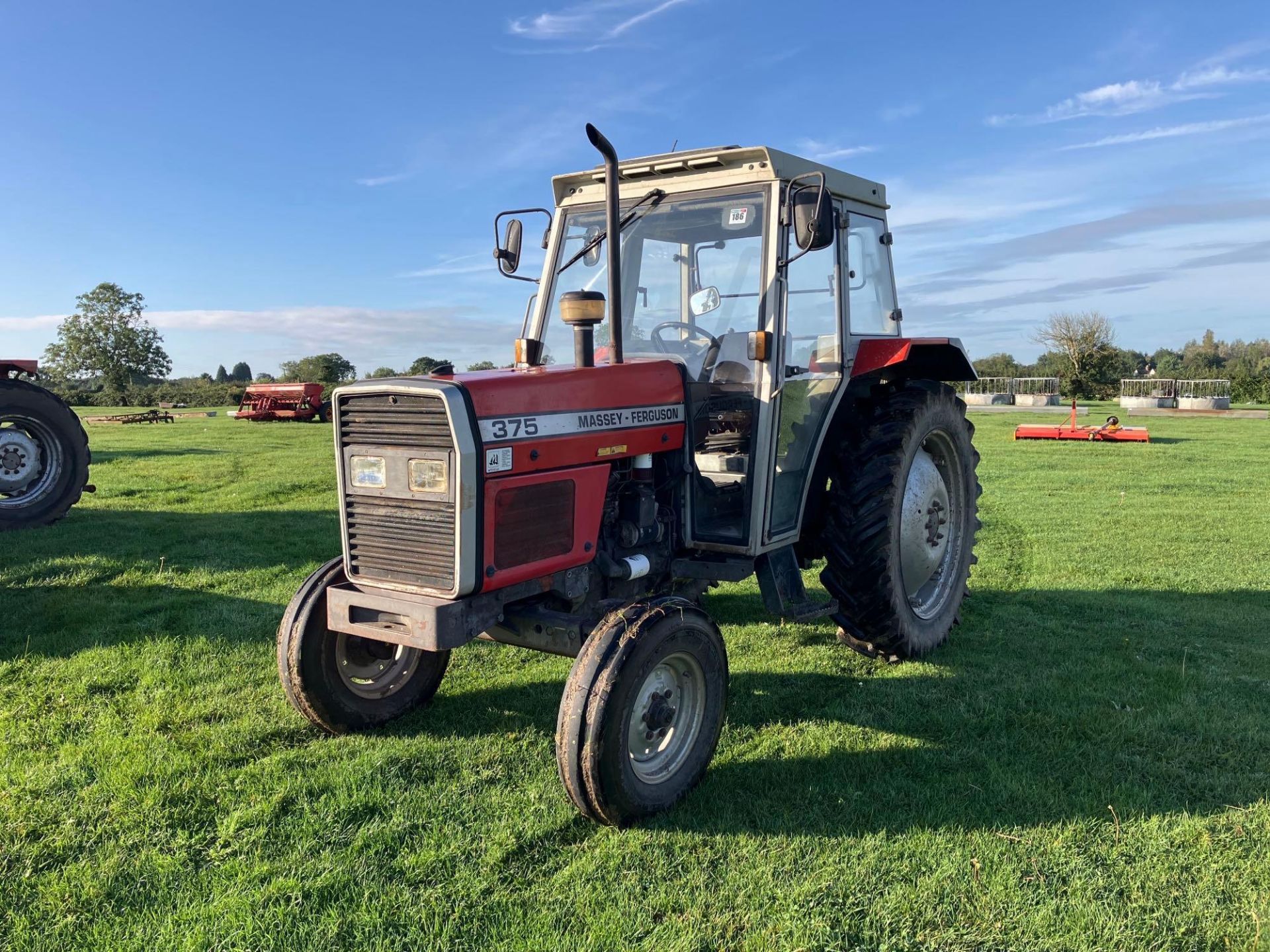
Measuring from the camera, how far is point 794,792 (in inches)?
→ 130

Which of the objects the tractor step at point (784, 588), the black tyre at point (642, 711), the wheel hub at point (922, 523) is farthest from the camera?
the wheel hub at point (922, 523)

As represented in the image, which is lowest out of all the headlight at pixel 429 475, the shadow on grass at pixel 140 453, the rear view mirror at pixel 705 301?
the shadow on grass at pixel 140 453

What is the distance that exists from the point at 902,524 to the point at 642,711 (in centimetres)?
225

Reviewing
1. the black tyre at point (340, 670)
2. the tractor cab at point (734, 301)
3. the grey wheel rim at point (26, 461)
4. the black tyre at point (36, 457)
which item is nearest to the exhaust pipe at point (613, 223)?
the tractor cab at point (734, 301)

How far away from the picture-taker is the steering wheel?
165 inches

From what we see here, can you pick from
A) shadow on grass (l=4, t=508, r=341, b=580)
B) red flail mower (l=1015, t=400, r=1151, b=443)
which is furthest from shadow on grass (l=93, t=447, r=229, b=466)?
red flail mower (l=1015, t=400, r=1151, b=443)

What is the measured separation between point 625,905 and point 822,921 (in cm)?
59

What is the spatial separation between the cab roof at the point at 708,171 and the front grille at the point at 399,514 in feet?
5.56

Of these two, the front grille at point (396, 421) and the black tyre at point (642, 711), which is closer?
the black tyre at point (642, 711)

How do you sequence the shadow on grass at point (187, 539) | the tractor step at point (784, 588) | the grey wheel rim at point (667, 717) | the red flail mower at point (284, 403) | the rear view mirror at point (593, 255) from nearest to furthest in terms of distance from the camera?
the grey wheel rim at point (667, 717), the tractor step at point (784, 588), the rear view mirror at point (593, 255), the shadow on grass at point (187, 539), the red flail mower at point (284, 403)

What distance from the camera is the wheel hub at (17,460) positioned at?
8367mm

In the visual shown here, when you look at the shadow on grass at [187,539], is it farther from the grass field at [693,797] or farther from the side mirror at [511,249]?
the side mirror at [511,249]

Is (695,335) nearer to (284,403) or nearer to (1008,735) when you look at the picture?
(1008,735)

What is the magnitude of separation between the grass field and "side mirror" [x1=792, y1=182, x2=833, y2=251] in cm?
215
